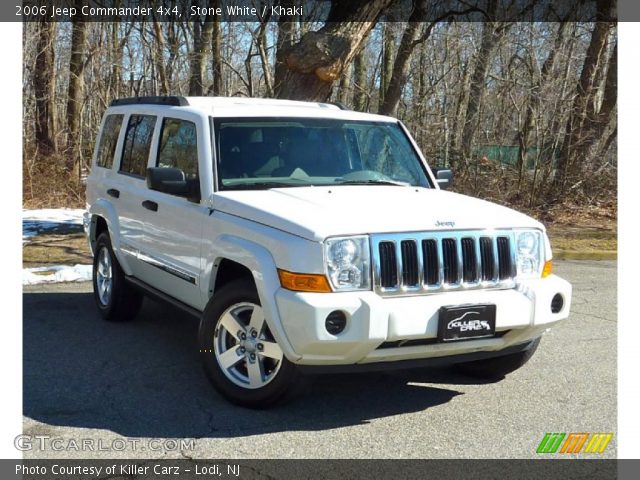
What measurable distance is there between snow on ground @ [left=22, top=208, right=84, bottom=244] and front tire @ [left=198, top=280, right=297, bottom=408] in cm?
744

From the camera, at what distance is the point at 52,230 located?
12664 mm

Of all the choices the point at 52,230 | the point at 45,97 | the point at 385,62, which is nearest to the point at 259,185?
the point at 52,230

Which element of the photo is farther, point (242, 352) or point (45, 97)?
point (45, 97)

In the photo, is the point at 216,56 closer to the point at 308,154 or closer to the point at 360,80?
the point at 360,80

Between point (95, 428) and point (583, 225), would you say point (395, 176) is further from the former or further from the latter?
point (583, 225)

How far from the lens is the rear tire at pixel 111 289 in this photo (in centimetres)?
723

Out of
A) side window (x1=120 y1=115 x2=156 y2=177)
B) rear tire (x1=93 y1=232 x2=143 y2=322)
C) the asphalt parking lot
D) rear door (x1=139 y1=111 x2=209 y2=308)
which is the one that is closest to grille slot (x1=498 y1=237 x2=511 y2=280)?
the asphalt parking lot

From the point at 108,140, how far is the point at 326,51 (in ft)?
17.0

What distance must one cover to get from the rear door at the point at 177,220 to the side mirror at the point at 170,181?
0.06 metres

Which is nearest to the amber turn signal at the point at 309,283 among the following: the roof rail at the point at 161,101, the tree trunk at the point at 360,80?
the roof rail at the point at 161,101

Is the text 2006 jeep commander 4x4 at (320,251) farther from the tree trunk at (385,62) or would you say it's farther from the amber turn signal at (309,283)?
the tree trunk at (385,62)

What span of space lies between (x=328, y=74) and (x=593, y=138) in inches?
250

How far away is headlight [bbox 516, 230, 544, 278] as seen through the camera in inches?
202

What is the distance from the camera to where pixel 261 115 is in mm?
6078
